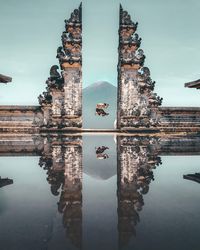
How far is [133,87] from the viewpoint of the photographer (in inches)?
478

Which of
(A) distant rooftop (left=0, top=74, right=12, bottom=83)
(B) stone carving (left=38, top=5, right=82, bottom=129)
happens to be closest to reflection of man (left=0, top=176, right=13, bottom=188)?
(A) distant rooftop (left=0, top=74, right=12, bottom=83)

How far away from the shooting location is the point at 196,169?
10.7 feet

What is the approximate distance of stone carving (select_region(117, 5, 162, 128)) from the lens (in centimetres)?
1195

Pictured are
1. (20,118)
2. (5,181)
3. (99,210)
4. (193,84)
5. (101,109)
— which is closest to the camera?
(99,210)

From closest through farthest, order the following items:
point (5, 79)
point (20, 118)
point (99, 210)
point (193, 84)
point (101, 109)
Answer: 1. point (99, 210)
2. point (5, 79)
3. point (193, 84)
4. point (20, 118)
5. point (101, 109)

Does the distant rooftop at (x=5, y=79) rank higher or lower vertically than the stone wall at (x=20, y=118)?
higher

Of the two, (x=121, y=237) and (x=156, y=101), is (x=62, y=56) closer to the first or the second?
(x=156, y=101)

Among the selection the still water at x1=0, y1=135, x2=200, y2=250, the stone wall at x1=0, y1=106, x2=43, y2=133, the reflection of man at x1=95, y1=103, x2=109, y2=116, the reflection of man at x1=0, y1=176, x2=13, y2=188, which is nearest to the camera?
the still water at x1=0, y1=135, x2=200, y2=250

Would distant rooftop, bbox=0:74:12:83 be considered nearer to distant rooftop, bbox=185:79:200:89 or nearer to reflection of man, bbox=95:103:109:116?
distant rooftop, bbox=185:79:200:89

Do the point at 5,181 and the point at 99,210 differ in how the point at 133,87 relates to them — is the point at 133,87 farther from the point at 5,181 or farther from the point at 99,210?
the point at 99,210

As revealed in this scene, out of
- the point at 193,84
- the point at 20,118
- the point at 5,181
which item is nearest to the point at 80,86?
the point at 20,118

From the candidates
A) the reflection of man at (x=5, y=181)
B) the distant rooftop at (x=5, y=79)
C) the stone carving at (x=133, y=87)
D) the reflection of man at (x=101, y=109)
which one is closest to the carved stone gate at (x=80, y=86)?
the stone carving at (x=133, y=87)

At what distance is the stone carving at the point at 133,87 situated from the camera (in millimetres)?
11945

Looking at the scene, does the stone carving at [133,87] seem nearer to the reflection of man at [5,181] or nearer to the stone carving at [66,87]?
the stone carving at [66,87]
